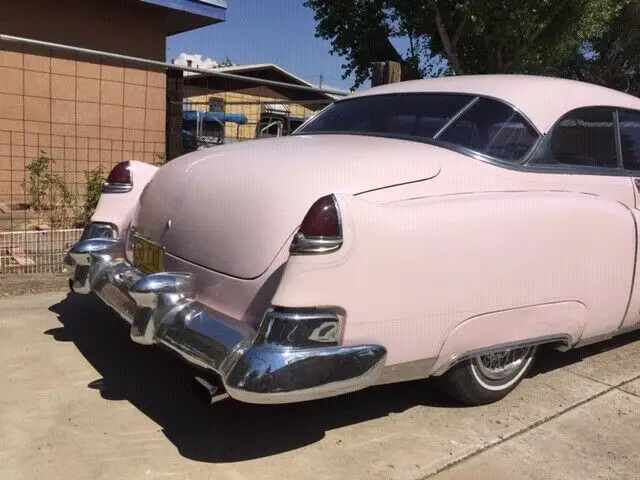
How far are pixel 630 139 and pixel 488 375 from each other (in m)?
1.85

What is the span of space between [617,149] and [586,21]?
13944 millimetres

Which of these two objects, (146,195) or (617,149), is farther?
(617,149)

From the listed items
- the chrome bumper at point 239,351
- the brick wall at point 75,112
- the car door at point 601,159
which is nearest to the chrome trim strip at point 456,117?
the car door at point 601,159

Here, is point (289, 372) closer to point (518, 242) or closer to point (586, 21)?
point (518, 242)

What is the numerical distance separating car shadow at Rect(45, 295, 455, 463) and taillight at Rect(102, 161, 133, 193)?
95cm

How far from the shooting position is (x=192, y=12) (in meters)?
9.77

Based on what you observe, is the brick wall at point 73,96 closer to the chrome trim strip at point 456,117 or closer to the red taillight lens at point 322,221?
the chrome trim strip at point 456,117

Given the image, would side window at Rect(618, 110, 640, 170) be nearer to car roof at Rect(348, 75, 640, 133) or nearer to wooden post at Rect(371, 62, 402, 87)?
car roof at Rect(348, 75, 640, 133)

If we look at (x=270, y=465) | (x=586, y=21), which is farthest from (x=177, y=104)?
(x=586, y=21)

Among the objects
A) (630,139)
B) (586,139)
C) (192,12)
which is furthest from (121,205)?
(192,12)

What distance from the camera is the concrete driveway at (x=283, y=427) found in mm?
2678

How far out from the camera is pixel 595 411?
338 cm

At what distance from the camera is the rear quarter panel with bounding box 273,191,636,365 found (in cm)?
253

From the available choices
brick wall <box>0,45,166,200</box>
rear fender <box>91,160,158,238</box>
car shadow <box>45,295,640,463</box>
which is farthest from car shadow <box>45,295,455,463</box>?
brick wall <box>0,45,166,200</box>
